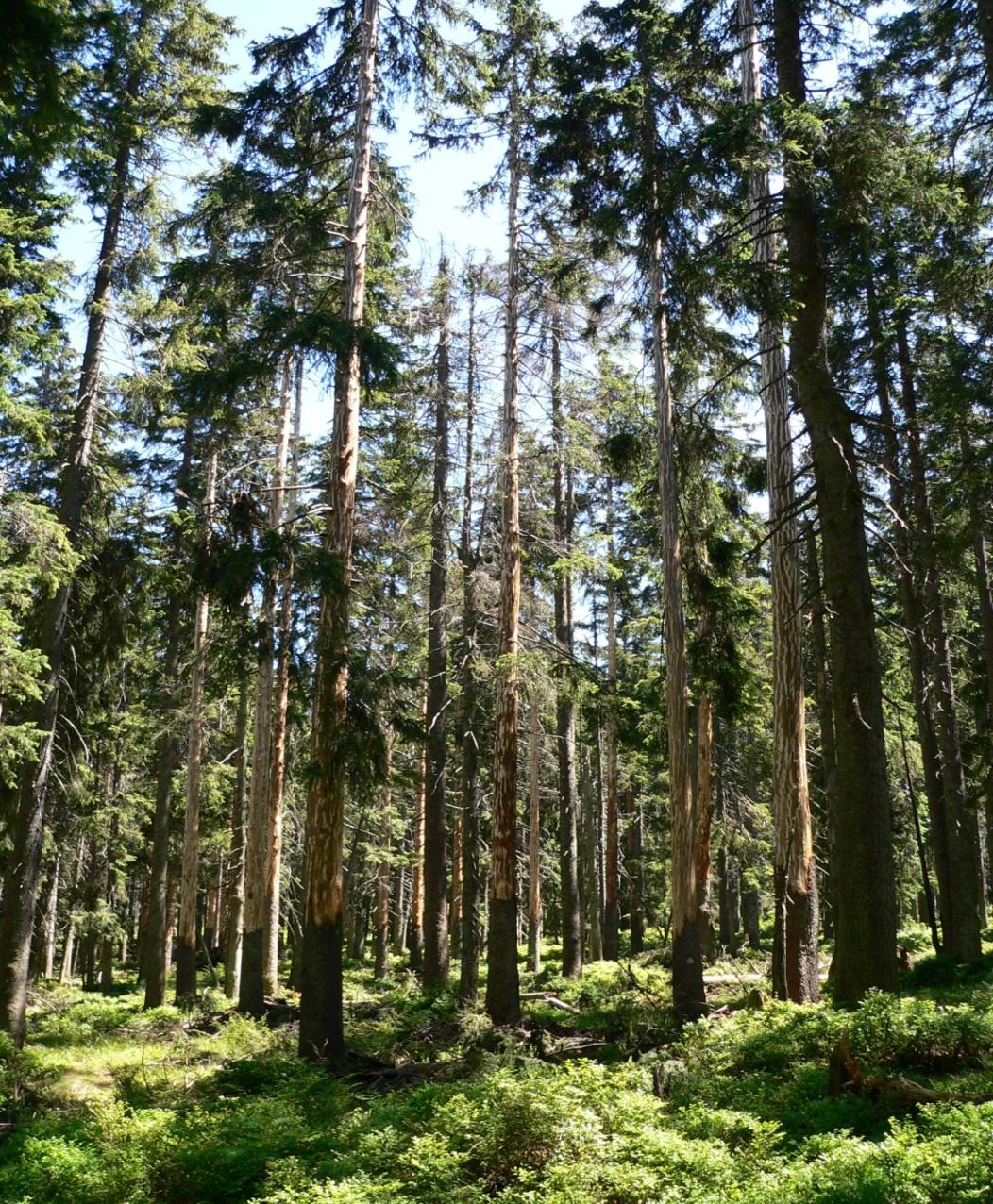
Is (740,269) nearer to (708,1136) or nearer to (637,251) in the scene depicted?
(637,251)

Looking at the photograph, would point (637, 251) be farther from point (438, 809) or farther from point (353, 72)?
point (438, 809)

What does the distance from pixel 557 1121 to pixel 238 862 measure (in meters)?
16.1

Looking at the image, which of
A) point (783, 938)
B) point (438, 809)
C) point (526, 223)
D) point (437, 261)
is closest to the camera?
A: point (783, 938)

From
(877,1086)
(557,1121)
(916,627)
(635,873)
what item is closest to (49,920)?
(635,873)

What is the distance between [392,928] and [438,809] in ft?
108

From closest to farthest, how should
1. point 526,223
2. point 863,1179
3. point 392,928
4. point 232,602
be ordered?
1. point 863,1179
2. point 232,602
3. point 526,223
4. point 392,928

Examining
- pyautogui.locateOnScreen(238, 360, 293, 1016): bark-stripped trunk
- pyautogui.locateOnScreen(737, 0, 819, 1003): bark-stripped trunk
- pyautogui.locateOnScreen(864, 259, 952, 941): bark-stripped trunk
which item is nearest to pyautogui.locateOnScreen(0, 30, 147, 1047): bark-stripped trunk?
pyautogui.locateOnScreen(238, 360, 293, 1016): bark-stripped trunk

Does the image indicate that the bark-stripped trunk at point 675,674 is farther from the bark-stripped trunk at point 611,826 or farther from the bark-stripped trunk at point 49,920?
the bark-stripped trunk at point 49,920

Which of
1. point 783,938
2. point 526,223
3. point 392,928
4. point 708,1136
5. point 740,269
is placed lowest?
point 392,928

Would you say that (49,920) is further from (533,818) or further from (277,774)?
(533,818)

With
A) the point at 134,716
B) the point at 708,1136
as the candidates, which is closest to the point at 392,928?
the point at 134,716

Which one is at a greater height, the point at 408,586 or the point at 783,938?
the point at 408,586

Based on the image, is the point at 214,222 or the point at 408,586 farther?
the point at 408,586

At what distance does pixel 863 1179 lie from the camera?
473cm
